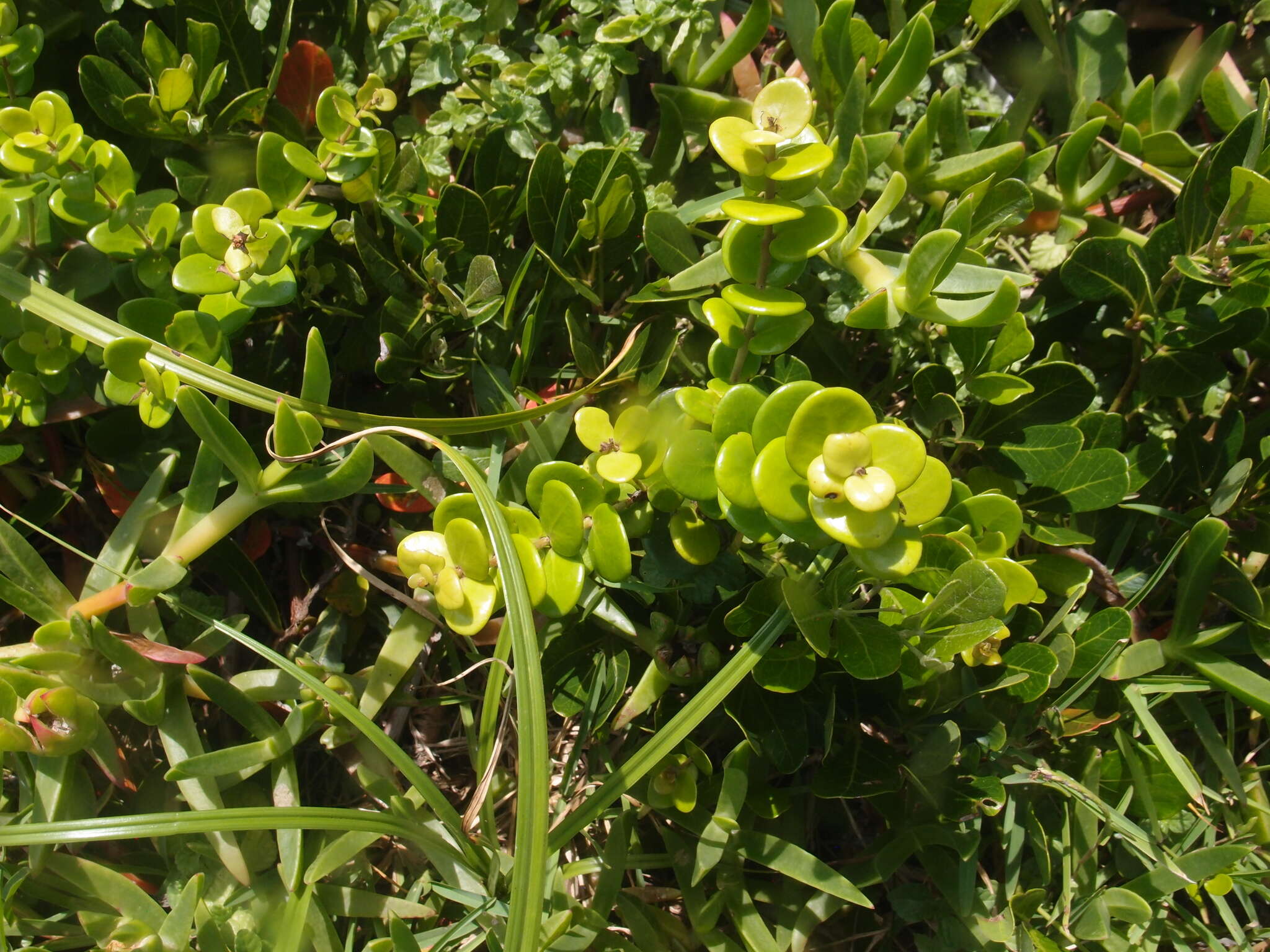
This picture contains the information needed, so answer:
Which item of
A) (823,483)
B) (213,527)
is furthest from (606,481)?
(213,527)

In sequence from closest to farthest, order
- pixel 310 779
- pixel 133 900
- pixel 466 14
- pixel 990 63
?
pixel 133 900 → pixel 466 14 → pixel 310 779 → pixel 990 63

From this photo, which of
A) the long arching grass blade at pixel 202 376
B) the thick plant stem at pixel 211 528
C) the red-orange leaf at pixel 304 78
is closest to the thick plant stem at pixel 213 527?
the thick plant stem at pixel 211 528

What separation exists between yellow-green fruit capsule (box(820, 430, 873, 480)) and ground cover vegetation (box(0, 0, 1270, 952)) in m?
0.29

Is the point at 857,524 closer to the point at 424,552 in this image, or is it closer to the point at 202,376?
the point at 424,552

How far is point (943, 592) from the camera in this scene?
1.24 meters

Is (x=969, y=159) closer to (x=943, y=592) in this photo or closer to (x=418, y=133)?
(x=943, y=592)

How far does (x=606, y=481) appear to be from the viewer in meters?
1.46

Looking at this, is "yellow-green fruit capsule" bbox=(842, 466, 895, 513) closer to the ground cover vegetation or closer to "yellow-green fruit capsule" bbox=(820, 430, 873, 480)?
"yellow-green fruit capsule" bbox=(820, 430, 873, 480)

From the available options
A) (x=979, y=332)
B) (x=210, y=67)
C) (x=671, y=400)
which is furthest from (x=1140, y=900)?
(x=210, y=67)

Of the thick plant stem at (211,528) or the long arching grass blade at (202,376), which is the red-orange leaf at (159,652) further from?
the long arching grass blade at (202,376)

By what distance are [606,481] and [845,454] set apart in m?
0.51

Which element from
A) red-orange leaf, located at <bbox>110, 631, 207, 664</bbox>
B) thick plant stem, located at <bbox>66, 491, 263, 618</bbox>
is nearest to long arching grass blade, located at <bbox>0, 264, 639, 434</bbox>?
thick plant stem, located at <bbox>66, 491, 263, 618</bbox>

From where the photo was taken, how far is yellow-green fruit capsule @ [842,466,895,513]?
1.01 metres

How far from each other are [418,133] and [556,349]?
1.62 ft
